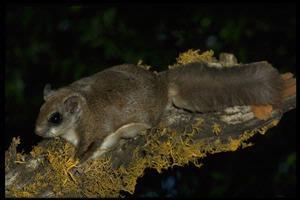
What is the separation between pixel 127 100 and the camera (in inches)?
147

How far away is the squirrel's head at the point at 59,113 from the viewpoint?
3650mm

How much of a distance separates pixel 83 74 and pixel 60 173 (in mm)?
1833

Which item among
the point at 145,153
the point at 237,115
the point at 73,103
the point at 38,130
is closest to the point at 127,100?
the point at 73,103

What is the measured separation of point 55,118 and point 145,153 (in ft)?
2.23

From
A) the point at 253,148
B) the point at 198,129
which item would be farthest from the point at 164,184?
the point at 198,129

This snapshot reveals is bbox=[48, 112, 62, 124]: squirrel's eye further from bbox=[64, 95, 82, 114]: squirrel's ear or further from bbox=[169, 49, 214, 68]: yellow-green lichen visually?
bbox=[169, 49, 214, 68]: yellow-green lichen

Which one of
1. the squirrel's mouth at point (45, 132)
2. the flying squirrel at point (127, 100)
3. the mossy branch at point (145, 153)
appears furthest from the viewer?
the squirrel's mouth at point (45, 132)

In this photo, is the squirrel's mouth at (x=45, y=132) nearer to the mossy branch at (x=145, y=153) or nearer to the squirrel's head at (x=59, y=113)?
the squirrel's head at (x=59, y=113)

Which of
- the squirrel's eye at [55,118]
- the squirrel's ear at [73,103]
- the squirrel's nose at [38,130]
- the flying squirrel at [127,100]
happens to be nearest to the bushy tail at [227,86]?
the flying squirrel at [127,100]

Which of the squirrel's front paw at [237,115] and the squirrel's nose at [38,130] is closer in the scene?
the squirrel's front paw at [237,115]

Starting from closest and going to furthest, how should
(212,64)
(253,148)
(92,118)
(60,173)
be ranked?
(60,173)
(212,64)
(92,118)
(253,148)

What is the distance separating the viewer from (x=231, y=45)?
505 centimetres

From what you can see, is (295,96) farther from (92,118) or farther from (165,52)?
(165,52)

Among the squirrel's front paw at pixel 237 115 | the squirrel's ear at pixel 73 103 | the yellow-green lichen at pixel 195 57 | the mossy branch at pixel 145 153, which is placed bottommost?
the mossy branch at pixel 145 153
